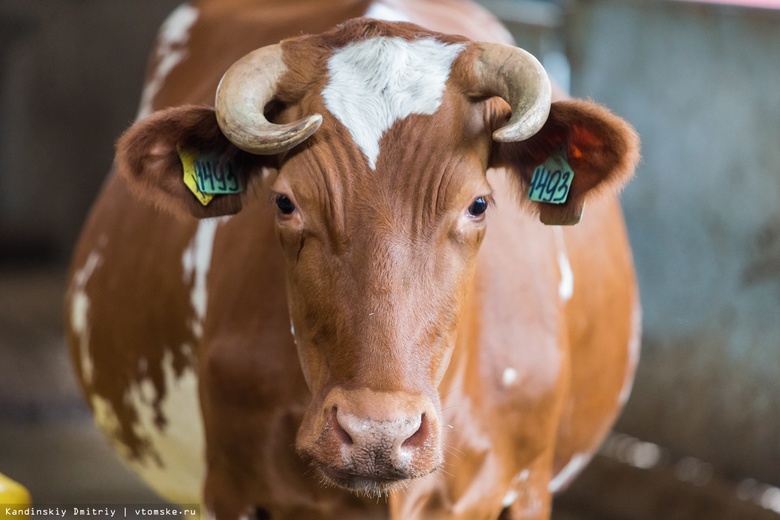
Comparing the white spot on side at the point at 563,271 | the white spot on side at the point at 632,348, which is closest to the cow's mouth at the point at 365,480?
the white spot on side at the point at 563,271

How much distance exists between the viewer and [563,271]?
8.61ft

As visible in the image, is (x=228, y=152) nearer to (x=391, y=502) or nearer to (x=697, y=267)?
(x=391, y=502)

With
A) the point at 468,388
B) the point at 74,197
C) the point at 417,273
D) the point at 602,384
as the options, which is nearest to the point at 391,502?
the point at 468,388

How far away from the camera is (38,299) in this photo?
19.6 feet

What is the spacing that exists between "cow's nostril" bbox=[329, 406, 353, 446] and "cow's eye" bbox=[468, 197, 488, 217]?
443 millimetres

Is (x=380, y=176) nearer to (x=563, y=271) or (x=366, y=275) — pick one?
(x=366, y=275)

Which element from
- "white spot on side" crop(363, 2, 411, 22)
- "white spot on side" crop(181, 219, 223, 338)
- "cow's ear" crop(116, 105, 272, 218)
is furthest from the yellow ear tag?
"white spot on side" crop(363, 2, 411, 22)

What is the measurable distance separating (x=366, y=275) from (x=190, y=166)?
0.50m

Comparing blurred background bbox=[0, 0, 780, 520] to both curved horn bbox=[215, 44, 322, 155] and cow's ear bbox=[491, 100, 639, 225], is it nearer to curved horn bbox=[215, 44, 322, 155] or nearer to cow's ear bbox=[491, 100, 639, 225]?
cow's ear bbox=[491, 100, 639, 225]

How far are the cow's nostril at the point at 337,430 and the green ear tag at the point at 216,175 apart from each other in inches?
23.4

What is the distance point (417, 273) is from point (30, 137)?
5.38 m

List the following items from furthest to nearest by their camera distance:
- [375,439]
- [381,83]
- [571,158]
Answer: [571,158], [381,83], [375,439]

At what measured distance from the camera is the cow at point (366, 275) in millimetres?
1725

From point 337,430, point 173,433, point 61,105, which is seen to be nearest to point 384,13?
point 337,430
